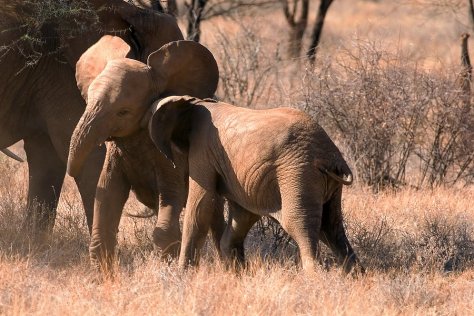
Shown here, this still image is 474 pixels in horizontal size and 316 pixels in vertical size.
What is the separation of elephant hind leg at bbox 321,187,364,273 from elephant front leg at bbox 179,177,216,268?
0.66 metres

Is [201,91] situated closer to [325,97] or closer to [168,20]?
[168,20]

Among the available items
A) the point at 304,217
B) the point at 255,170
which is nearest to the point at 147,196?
the point at 255,170

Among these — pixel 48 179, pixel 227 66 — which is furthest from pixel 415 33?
pixel 48 179

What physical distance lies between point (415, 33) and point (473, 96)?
20194mm

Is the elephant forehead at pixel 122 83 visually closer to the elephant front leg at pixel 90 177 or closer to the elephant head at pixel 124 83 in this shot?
the elephant head at pixel 124 83

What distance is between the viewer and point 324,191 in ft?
20.5

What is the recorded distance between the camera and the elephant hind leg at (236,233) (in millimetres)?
Result: 6926

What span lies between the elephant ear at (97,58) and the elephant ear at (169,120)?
19.5 inches

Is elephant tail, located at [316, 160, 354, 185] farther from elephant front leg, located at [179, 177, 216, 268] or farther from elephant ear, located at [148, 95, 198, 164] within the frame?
elephant ear, located at [148, 95, 198, 164]

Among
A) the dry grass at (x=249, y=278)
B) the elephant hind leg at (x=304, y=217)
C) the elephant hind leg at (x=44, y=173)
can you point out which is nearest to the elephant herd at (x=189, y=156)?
the elephant hind leg at (x=304, y=217)

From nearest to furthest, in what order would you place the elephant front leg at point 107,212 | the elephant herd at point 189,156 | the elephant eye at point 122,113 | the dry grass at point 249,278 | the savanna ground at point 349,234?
1. the dry grass at point 249,278
2. the savanna ground at point 349,234
3. the elephant herd at point 189,156
4. the elephant eye at point 122,113
5. the elephant front leg at point 107,212

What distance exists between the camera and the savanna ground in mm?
6027

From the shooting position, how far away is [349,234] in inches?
320

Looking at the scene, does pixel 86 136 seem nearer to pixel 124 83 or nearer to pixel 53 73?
pixel 124 83
